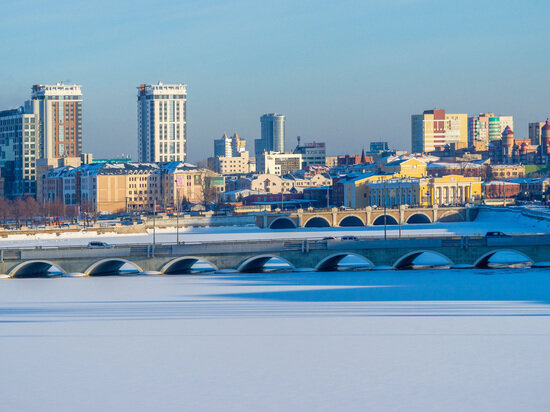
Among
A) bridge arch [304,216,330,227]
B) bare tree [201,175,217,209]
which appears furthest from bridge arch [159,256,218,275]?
bare tree [201,175,217,209]

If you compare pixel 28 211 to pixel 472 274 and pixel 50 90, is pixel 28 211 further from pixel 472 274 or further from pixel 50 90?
pixel 472 274

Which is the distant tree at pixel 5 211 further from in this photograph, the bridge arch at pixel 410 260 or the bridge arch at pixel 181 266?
the bridge arch at pixel 410 260

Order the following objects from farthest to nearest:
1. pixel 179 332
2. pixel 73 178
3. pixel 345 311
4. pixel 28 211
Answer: pixel 73 178 → pixel 28 211 → pixel 345 311 → pixel 179 332

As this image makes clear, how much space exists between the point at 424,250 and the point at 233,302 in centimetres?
1413

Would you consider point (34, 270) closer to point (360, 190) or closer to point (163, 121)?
point (360, 190)

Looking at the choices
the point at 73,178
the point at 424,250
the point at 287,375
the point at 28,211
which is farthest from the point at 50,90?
the point at 287,375

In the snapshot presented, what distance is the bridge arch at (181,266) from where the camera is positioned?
155 feet

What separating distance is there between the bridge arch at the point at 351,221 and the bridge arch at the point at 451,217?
24.8 ft

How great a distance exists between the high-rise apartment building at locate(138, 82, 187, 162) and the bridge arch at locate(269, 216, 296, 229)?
225 ft

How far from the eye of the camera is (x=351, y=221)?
3799 inches

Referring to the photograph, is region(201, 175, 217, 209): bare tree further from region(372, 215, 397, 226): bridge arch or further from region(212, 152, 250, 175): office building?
region(212, 152, 250, 175): office building

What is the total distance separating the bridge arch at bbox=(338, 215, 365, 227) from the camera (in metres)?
95.1

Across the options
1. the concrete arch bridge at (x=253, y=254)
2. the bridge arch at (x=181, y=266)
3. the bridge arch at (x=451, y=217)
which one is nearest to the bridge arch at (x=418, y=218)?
the bridge arch at (x=451, y=217)

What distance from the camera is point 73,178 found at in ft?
396
